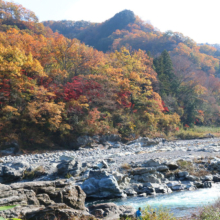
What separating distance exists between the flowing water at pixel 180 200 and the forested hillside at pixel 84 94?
48.9ft

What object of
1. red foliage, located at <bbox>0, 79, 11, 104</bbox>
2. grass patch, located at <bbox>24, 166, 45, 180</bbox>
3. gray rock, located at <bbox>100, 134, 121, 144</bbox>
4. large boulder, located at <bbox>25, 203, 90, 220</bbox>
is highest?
red foliage, located at <bbox>0, 79, 11, 104</bbox>

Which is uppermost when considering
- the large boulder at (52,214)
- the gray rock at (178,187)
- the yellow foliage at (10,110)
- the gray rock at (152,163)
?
the yellow foliage at (10,110)

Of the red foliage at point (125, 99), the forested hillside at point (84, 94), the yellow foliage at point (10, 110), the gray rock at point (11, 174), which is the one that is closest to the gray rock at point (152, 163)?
the gray rock at point (11, 174)

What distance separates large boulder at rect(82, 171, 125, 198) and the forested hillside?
13.1 m

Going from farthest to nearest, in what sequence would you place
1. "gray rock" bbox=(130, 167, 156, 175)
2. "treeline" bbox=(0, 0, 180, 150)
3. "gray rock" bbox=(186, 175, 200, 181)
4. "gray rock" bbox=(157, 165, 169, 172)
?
"treeline" bbox=(0, 0, 180, 150)
"gray rock" bbox=(157, 165, 169, 172)
"gray rock" bbox=(130, 167, 156, 175)
"gray rock" bbox=(186, 175, 200, 181)

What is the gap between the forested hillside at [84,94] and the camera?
22188mm

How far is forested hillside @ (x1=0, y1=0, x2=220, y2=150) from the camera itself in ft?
72.8

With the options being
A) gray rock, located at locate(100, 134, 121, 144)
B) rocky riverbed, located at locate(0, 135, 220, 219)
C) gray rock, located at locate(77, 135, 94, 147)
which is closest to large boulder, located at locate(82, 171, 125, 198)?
rocky riverbed, located at locate(0, 135, 220, 219)

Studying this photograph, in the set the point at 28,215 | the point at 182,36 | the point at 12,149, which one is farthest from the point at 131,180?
the point at 182,36

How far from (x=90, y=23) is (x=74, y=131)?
8231 centimetres

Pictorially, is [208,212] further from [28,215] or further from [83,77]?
[83,77]

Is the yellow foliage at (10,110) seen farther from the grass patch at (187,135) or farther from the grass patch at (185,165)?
the grass patch at (187,135)

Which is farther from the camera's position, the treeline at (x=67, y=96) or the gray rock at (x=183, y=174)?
the treeline at (x=67, y=96)

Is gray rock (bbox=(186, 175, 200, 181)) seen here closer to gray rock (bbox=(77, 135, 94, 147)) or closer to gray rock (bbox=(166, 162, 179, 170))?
gray rock (bbox=(166, 162, 179, 170))
